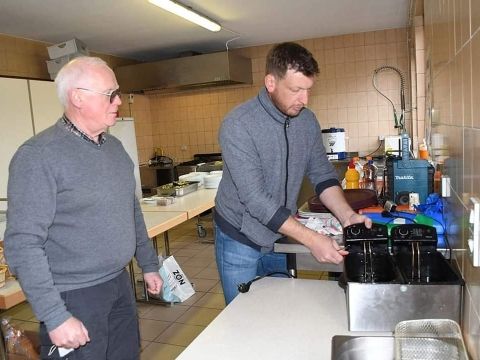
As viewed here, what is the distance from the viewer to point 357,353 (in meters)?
0.99

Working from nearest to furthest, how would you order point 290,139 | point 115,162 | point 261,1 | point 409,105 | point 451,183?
point 451,183 < point 115,162 < point 290,139 < point 261,1 < point 409,105

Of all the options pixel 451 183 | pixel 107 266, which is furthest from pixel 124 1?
pixel 451 183

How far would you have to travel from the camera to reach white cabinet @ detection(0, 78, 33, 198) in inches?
148

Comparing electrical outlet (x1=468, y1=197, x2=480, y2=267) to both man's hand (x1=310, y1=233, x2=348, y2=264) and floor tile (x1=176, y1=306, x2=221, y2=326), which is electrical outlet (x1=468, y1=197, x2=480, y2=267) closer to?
man's hand (x1=310, y1=233, x2=348, y2=264)

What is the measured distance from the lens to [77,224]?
1.30 meters

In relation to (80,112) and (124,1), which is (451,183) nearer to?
(80,112)

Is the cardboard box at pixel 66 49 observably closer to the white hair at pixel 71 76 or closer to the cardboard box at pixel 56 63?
the cardboard box at pixel 56 63

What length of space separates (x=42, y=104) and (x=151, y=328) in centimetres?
251

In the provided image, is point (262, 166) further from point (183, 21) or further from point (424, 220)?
point (183, 21)

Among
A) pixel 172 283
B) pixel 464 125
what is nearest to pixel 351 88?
pixel 172 283

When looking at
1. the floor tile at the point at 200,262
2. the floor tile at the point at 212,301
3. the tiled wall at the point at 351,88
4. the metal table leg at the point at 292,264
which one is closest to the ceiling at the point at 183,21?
the tiled wall at the point at 351,88

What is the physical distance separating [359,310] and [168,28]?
423 cm

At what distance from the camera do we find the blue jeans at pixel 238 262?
1.58 metres

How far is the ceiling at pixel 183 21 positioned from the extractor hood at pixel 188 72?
8.8 inches
